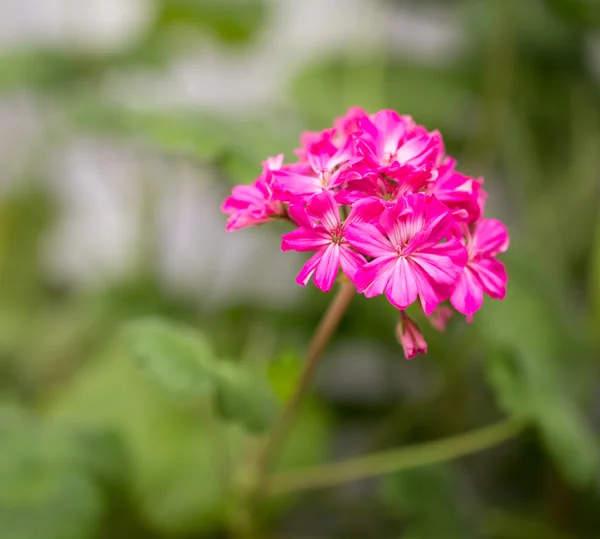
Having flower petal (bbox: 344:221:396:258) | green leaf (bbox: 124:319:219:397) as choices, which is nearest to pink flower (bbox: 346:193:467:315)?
flower petal (bbox: 344:221:396:258)

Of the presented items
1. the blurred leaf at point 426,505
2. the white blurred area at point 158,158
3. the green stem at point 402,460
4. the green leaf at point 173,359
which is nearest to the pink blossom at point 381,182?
the green leaf at point 173,359

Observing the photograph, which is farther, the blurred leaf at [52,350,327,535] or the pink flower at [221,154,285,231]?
the blurred leaf at [52,350,327,535]

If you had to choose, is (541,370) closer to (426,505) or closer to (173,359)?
(426,505)

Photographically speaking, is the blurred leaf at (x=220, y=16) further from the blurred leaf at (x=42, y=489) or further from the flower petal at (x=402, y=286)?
the flower petal at (x=402, y=286)

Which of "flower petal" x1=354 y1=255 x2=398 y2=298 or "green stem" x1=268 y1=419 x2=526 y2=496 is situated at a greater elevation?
"flower petal" x1=354 y1=255 x2=398 y2=298

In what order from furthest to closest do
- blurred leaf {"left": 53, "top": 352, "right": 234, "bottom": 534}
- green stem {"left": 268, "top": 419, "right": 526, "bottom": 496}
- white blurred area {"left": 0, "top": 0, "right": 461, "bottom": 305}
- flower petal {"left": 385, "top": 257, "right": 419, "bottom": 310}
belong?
white blurred area {"left": 0, "top": 0, "right": 461, "bottom": 305}
blurred leaf {"left": 53, "top": 352, "right": 234, "bottom": 534}
green stem {"left": 268, "top": 419, "right": 526, "bottom": 496}
flower petal {"left": 385, "top": 257, "right": 419, "bottom": 310}

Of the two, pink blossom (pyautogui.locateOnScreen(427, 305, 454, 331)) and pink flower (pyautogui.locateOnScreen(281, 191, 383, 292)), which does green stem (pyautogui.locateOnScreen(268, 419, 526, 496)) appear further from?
pink flower (pyautogui.locateOnScreen(281, 191, 383, 292))
